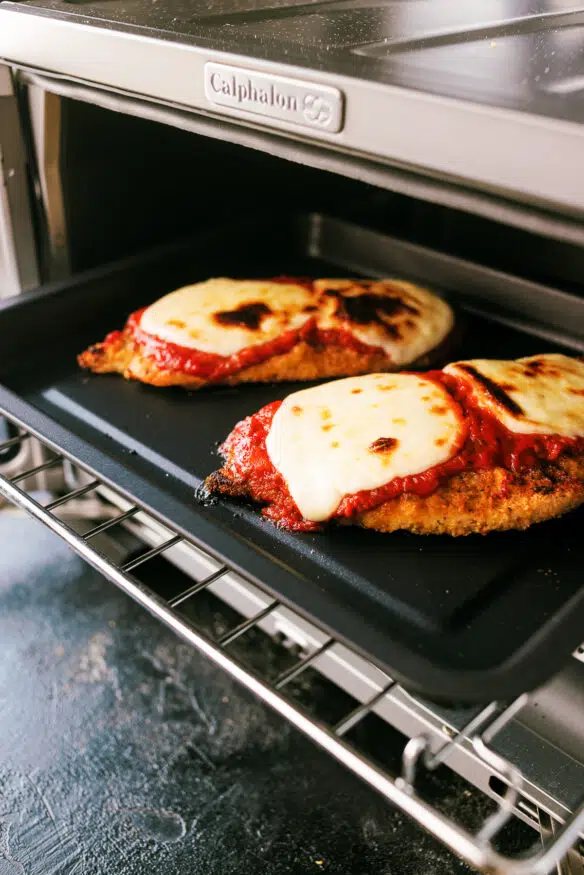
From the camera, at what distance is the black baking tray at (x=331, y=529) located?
34.9 inches

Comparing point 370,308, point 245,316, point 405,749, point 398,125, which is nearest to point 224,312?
point 245,316

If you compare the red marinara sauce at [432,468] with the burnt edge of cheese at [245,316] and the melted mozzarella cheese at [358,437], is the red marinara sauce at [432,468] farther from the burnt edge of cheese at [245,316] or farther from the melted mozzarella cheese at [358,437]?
the burnt edge of cheese at [245,316]

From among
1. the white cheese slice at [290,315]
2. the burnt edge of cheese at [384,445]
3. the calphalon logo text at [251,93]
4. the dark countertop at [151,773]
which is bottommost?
the dark countertop at [151,773]

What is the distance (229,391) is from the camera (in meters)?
1.42

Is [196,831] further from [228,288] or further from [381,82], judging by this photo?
[381,82]

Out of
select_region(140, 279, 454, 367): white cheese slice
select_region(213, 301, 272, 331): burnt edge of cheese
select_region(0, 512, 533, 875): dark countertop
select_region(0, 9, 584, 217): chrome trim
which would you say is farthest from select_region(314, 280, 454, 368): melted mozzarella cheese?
select_region(0, 512, 533, 875): dark countertop

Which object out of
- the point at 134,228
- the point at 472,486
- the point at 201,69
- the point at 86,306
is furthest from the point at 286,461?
the point at 134,228

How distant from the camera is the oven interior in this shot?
101 centimetres

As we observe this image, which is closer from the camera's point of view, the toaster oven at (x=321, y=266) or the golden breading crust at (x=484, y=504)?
the toaster oven at (x=321, y=266)

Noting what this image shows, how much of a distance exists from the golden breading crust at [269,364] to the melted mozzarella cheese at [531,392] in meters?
0.22

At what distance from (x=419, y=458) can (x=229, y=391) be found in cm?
44

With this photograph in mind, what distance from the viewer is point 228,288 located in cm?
151

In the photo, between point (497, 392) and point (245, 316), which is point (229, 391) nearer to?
point (245, 316)

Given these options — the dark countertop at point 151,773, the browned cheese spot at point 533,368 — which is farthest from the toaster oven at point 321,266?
the browned cheese spot at point 533,368
